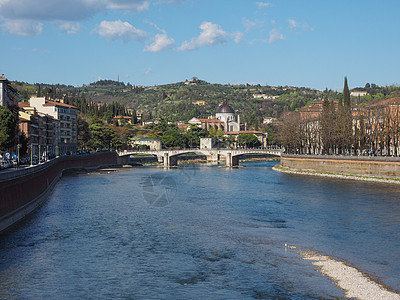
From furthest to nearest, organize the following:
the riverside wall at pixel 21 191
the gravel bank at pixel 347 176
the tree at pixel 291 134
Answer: the tree at pixel 291 134 → the gravel bank at pixel 347 176 → the riverside wall at pixel 21 191

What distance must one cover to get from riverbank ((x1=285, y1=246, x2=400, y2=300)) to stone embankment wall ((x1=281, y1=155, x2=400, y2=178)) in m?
51.9

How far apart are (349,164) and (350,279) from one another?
66.1 m

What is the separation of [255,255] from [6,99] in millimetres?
64547

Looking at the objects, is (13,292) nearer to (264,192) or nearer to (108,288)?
(108,288)

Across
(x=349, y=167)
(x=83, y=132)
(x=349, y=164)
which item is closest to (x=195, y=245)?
(x=349, y=167)

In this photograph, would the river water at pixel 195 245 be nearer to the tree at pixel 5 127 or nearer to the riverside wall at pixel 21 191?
the riverside wall at pixel 21 191

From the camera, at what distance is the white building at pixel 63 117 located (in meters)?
131

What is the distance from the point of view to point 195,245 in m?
38.0

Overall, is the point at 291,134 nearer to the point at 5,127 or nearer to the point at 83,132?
the point at 83,132

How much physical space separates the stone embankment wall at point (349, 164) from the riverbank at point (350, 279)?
51885 mm

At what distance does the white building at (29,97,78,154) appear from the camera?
131 metres

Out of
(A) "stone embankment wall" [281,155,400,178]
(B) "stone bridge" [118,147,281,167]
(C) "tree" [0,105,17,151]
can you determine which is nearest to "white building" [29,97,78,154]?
(B) "stone bridge" [118,147,281,167]

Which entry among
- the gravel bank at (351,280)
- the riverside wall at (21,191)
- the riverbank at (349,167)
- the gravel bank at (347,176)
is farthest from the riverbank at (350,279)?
the riverbank at (349,167)

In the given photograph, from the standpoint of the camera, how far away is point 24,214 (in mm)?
48938
